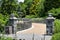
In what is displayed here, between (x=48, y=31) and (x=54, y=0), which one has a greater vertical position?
(x=54, y=0)

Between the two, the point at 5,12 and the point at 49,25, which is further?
the point at 5,12

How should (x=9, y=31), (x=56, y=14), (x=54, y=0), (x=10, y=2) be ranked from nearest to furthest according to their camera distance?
(x=9, y=31) < (x=56, y=14) < (x=54, y=0) < (x=10, y=2)

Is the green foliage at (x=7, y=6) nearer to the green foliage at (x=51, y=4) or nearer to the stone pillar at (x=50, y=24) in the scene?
the green foliage at (x=51, y=4)

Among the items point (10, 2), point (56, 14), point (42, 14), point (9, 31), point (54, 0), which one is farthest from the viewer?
point (10, 2)

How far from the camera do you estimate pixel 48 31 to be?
17.7 metres

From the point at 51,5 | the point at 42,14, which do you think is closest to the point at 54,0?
the point at 51,5

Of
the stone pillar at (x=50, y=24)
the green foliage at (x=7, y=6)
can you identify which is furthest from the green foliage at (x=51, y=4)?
the stone pillar at (x=50, y=24)

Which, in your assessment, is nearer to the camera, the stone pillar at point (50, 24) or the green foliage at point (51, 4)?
the stone pillar at point (50, 24)

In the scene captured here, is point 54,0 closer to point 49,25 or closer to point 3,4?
point 3,4

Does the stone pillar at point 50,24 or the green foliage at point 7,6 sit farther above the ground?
the green foliage at point 7,6

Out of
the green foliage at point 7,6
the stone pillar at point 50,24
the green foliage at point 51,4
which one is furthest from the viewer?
the green foliage at point 7,6

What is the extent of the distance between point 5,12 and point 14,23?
Result: 25426 mm

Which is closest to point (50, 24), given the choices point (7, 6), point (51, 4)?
Answer: point (51, 4)

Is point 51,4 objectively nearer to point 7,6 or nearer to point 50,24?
point 7,6
